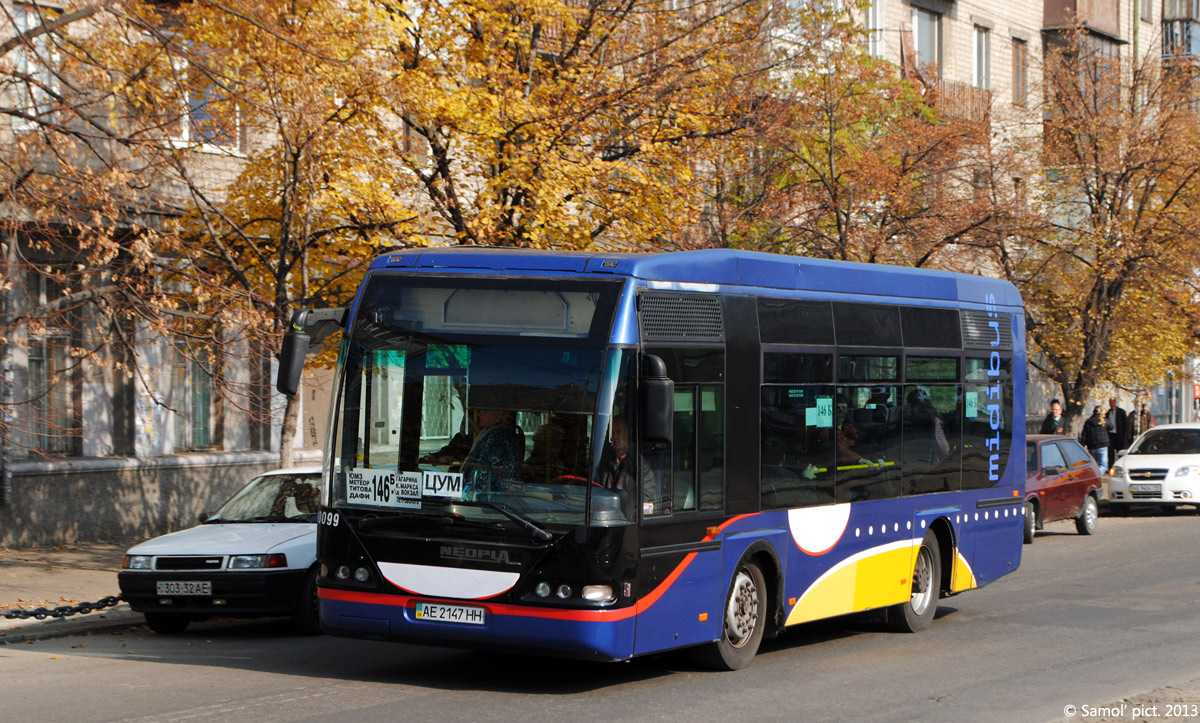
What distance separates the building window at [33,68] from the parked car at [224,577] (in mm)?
3859

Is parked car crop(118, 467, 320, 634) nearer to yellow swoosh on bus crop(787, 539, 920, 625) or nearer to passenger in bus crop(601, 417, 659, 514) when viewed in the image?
passenger in bus crop(601, 417, 659, 514)

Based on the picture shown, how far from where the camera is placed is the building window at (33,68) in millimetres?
12641

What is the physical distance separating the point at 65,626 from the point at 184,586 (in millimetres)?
1432

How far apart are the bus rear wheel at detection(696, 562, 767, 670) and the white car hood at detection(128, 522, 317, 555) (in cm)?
385

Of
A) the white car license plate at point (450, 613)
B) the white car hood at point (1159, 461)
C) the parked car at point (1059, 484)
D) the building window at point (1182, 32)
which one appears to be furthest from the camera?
the building window at point (1182, 32)

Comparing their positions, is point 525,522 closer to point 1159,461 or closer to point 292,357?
point 292,357

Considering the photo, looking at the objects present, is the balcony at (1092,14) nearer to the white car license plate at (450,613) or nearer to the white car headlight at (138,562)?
the white car headlight at (138,562)

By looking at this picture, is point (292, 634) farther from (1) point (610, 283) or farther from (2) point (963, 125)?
(2) point (963, 125)

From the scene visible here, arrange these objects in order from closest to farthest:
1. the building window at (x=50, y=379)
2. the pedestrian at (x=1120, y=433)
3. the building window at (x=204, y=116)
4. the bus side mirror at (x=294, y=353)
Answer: the bus side mirror at (x=294, y=353) → the building window at (x=204, y=116) → the building window at (x=50, y=379) → the pedestrian at (x=1120, y=433)

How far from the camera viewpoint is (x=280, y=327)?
15.2 meters

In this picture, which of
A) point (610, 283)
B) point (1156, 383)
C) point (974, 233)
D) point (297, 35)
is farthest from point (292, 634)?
point (1156, 383)

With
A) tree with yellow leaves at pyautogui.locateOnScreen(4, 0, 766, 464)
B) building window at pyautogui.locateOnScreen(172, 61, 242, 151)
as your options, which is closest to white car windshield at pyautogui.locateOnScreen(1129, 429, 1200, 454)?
tree with yellow leaves at pyautogui.locateOnScreen(4, 0, 766, 464)

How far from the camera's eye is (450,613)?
357 inches

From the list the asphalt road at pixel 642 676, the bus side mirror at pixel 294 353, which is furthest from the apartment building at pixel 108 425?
the bus side mirror at pixel 294 353
